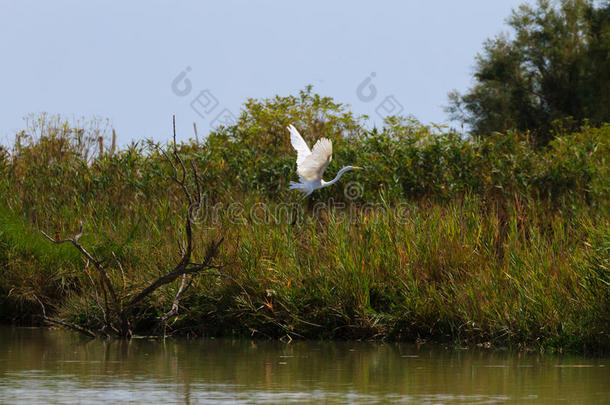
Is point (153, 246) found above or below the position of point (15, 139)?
below

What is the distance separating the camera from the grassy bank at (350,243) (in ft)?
32.7

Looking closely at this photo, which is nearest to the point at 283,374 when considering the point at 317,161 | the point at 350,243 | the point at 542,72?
the point at 350,243

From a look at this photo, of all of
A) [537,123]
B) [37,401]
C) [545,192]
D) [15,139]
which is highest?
[537,123]

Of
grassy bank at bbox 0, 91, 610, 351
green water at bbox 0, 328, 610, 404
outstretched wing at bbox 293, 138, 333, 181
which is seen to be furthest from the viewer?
outstretched wing at bbox 293, 138, 333, 181

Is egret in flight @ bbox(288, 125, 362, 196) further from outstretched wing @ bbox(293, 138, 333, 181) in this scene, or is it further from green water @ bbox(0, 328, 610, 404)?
green water @ bbox(0, 328, 610, 404)

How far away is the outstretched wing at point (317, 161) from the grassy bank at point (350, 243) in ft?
1.88

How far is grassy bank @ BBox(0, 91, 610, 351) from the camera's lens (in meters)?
9.98

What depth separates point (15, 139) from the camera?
2044 cm

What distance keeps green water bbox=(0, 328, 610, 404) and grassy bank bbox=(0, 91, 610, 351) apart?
47 cm

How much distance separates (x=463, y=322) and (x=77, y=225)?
6.29m

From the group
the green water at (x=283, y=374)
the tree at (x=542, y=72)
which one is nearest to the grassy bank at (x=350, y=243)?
the green water at (x=283, y=374)

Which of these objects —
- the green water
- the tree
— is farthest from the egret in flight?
the tree

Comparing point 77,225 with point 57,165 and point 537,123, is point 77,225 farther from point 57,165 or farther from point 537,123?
point 537,123

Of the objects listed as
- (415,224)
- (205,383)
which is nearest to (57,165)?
(415,224)
